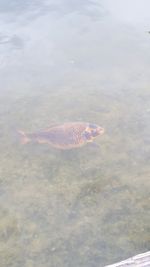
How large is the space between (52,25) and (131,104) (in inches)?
237

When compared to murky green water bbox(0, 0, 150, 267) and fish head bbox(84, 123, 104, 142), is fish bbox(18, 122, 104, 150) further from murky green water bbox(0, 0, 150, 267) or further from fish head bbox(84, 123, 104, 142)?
murky green water bbox(0, 0, 150, 267)

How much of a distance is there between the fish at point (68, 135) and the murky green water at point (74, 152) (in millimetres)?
144

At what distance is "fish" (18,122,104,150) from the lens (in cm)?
581

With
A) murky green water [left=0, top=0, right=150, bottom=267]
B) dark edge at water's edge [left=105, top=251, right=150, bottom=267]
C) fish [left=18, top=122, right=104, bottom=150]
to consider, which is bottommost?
murky green water [left=0, top=0, right=150, bottom=267]

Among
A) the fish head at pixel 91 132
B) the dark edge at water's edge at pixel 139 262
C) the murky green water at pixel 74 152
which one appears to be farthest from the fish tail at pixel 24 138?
the dark edge at water's edge at pixel 139 262

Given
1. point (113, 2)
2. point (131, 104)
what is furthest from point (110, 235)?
point (113, 2)

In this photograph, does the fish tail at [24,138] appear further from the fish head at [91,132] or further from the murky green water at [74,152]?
the fish head at [91,132]

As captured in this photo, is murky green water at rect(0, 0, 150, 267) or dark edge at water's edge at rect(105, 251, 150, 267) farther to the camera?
murky green water at rect(0, 0, 150, 267)

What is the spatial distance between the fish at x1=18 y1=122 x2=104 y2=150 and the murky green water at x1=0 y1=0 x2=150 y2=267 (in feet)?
0.47

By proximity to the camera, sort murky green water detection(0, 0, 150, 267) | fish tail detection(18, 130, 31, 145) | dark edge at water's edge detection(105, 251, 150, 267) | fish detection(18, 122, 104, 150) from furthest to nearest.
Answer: fish tail detection(18, 130, 31, 145)
fish detection(18, 122, 104, 150)
murky green water detection(0, 0, 150, 267)
dark edge at water's edge detection(105, 251, 150, 267)

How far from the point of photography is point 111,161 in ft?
18.5

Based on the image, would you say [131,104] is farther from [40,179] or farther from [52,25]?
[52,25]

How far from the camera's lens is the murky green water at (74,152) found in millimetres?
4312

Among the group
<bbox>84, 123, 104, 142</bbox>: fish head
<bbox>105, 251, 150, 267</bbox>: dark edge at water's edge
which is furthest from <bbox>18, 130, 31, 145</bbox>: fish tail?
<bbox>105, 251, 150, 267</bbox>: dark edge at water's edge
